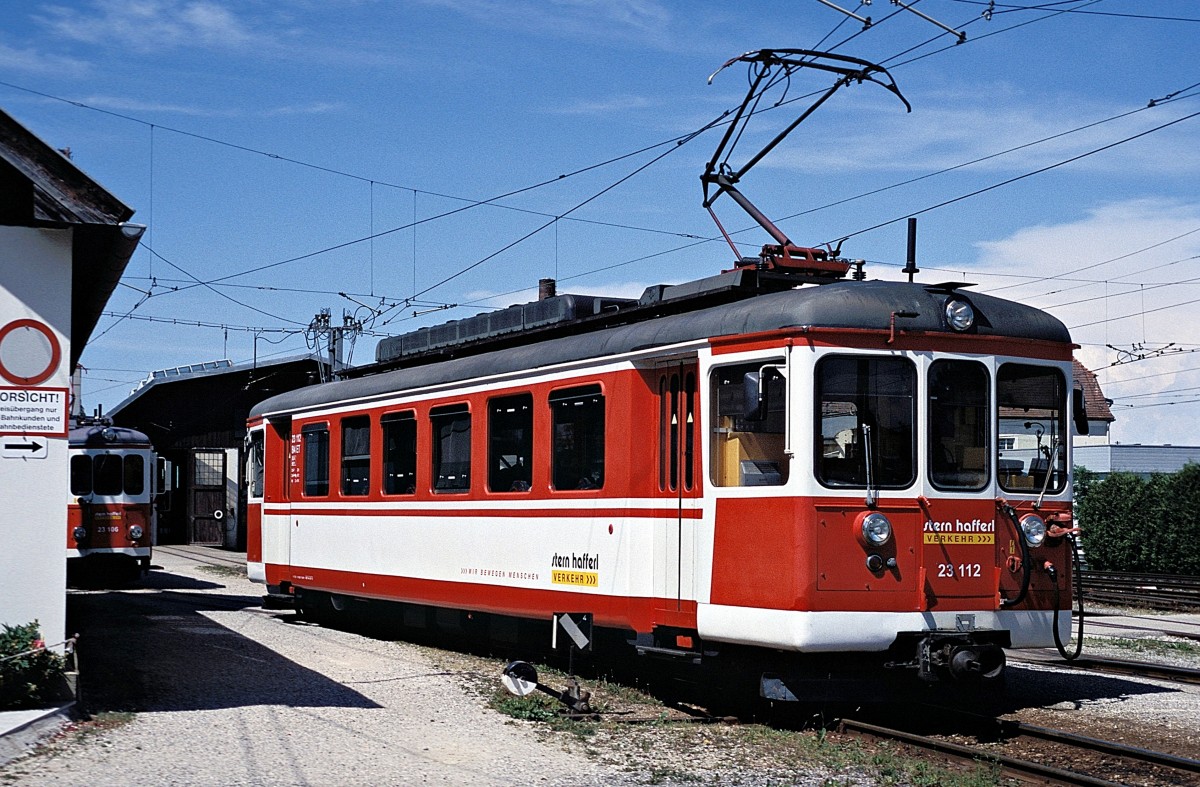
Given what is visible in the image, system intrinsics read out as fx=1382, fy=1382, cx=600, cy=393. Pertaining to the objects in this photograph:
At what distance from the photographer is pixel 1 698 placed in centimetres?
934

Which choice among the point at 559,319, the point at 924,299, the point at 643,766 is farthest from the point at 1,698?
the point at 924,299

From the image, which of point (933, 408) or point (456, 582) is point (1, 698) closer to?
point (456, 582)

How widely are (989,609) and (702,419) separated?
2501mm

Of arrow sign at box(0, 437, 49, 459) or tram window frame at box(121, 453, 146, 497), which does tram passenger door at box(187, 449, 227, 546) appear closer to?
tram window frame at box(121, 453, 146, 497)

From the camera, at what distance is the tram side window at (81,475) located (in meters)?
24.5

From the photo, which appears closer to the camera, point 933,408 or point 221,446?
point 933,408

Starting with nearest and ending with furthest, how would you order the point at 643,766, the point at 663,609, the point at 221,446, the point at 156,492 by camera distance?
1. the point at 643,766
2. the point at 663,609
3. the point at 156,492
4. the point at 221,446

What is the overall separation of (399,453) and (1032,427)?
7303mm

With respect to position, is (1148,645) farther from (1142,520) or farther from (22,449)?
(1142,520)

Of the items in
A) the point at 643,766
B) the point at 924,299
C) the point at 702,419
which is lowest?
the point at 643,766

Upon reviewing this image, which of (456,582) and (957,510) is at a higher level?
(957,510)

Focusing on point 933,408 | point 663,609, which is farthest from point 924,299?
point 663,609

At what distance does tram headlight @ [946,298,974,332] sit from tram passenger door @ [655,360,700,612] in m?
1.94

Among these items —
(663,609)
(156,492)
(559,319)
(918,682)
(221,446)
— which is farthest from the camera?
(221,446)
